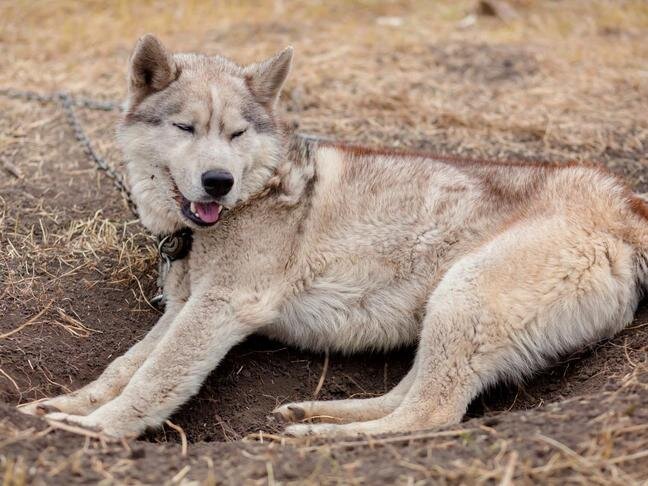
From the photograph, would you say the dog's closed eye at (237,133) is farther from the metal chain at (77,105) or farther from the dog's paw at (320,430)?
the metal chain at (77,105)

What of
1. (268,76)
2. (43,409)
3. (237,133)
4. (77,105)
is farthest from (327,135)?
(43,409)

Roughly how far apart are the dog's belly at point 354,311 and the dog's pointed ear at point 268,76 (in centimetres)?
117

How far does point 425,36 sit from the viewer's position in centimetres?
1035

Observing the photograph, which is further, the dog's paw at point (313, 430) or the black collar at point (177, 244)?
the black collar at point (177, 244)

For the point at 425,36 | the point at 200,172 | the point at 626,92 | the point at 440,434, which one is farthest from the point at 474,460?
the point at 425,36

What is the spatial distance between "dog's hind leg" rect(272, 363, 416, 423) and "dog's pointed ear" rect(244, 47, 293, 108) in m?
1.80

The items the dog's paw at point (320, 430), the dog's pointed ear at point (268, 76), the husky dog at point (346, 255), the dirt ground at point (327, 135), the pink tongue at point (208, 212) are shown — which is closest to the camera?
the dirt ground at point (327, 135)

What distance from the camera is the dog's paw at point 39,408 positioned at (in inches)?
175

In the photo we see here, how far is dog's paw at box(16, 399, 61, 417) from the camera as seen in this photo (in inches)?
175

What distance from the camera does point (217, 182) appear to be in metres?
4.61

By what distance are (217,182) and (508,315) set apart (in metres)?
1.70

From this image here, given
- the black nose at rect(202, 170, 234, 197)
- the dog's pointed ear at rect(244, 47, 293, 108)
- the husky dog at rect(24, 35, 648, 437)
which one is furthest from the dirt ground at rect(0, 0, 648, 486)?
the dog's pointed ear at rect(244, 47, 293, 108)

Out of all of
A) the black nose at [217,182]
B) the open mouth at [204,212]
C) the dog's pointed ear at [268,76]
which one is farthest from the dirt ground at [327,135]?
the dog's pointed ear at [268,76]

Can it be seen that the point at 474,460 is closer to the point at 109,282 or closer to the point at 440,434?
the point at 440,434
